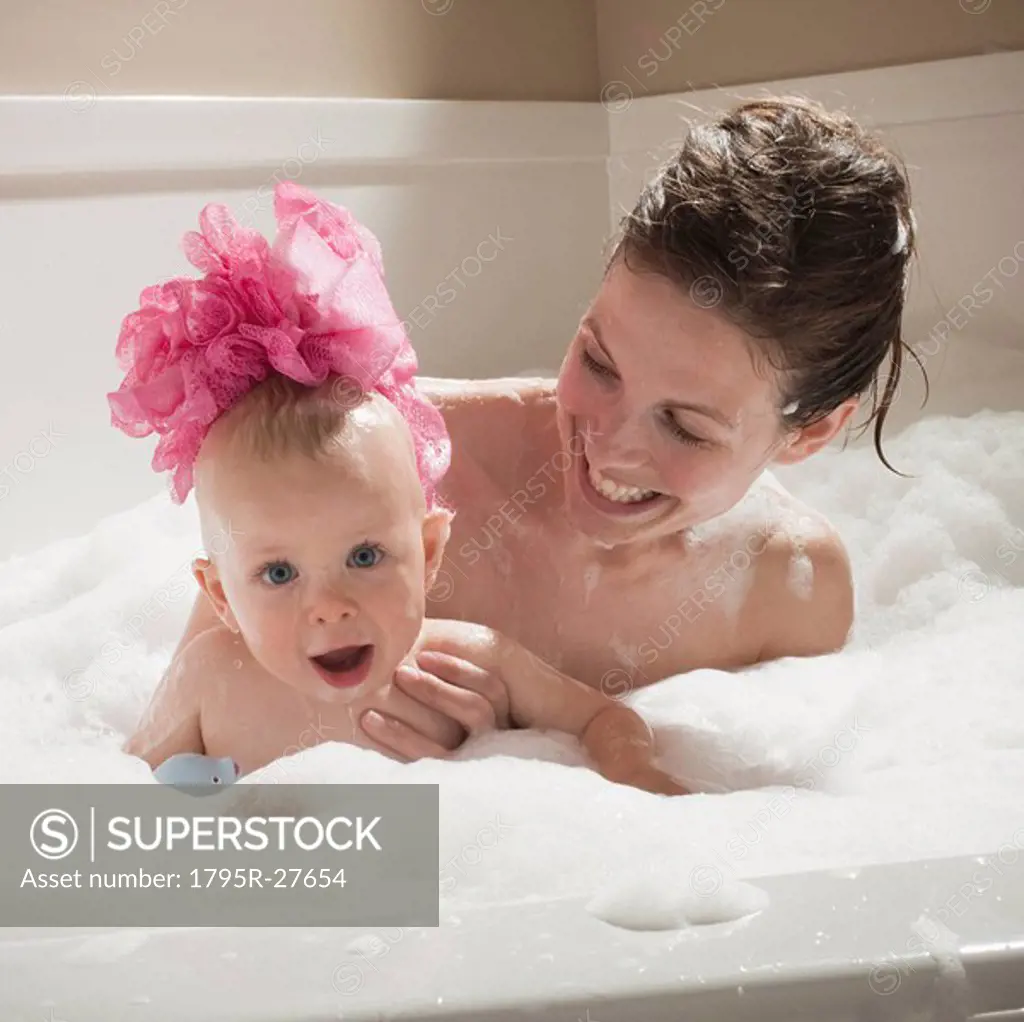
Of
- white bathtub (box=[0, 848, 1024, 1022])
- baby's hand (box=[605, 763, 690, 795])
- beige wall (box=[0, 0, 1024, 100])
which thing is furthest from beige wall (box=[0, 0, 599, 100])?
white bathtub (box=[0, 848, 1024, 1022])

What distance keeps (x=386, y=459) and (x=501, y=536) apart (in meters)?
0.36

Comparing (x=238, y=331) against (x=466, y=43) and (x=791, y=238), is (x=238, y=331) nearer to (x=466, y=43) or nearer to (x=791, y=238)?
(x=791, y=238)

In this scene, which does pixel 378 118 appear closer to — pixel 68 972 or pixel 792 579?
pixel 792 579

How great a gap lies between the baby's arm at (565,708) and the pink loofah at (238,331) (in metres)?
0.28

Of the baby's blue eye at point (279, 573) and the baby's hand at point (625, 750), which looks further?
the baby's hand at point (625, 750)

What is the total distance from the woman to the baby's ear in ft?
0.34

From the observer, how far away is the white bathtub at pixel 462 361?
66 centimetres

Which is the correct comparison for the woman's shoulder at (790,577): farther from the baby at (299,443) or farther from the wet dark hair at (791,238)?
the baby at (299,443)

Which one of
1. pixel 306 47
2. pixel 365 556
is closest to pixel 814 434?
pixel 365 556

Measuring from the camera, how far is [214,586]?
1.13m

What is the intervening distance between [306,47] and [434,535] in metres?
0.94

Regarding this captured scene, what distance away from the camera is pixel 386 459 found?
1071 millimetres

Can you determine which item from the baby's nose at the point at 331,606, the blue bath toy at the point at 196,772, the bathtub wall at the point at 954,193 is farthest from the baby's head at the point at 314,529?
the bathtub wall at the point at 954,193

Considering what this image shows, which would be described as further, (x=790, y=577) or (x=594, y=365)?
(x=790, y=577)
